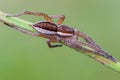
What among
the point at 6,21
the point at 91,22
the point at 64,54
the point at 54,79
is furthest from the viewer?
the point at 91,22

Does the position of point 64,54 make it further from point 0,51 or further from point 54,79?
point 0,51

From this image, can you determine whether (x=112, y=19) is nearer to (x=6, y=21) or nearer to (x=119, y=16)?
(x=119, y=16)

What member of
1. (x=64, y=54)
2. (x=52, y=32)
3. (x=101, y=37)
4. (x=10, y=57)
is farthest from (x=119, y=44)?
(x=52, y=32)

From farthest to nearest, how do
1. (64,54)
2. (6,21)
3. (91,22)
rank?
1. (91,22)
2. (64,54)
3. (6,21)

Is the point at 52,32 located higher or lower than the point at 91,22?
lower

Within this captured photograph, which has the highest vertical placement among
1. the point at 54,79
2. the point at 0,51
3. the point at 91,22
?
the point at 91,22

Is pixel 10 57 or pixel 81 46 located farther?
pixel 10 57
